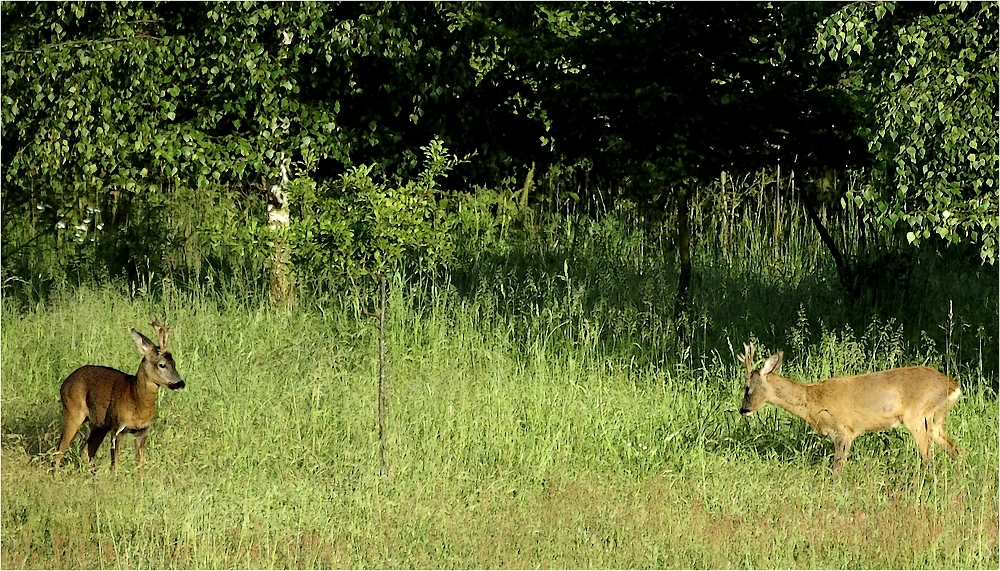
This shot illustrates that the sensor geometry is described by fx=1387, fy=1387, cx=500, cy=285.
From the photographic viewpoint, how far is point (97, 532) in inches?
265

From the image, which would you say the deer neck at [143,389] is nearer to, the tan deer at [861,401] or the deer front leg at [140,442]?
the deer front leg at [140,442]

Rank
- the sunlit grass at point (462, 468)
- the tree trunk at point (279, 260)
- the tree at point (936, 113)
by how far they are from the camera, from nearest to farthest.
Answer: the sunlit grass at point (462, 468) < the tree at point (936, 113) < the tree trunk at point (279, 260)

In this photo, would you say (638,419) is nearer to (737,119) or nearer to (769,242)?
(737,119)

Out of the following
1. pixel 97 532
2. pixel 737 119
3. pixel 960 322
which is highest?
pixel 737 119

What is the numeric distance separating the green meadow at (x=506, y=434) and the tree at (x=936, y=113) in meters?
1.36

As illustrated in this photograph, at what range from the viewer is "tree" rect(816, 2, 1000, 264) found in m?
7.29

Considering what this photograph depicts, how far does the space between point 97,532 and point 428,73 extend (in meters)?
5.19

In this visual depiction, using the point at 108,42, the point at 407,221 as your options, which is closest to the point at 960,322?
the point at 407,221

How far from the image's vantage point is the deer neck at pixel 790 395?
752 cm

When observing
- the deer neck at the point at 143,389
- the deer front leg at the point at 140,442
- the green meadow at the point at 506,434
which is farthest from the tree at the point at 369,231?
the deer front leg at the point at 140,442

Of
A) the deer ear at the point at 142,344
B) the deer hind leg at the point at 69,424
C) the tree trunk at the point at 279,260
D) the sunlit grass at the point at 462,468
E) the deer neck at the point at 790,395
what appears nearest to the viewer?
the sunlit grass at the point at 462,468

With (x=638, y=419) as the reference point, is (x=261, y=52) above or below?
above

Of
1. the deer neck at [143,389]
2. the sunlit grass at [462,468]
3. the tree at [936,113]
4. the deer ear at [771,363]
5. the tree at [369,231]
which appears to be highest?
the tree at [936,113]

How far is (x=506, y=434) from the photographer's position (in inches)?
323
